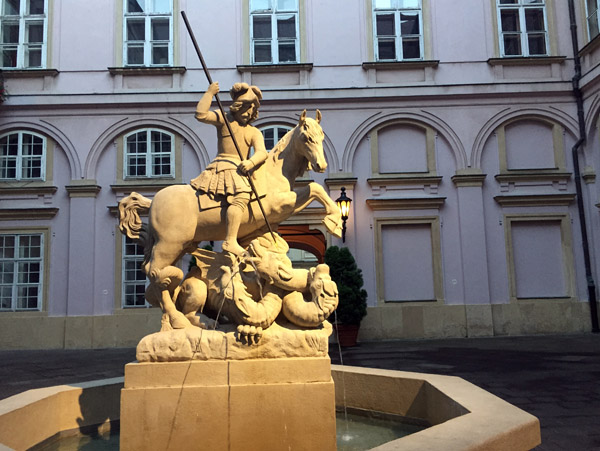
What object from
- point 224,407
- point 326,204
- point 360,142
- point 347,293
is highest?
point 360,142

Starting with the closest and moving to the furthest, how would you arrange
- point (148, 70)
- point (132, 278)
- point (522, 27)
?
point (132, 278) → point (148, 70) → point (522, 27)

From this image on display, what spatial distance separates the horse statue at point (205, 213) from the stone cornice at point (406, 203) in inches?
386

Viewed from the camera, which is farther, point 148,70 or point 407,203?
point 148,70

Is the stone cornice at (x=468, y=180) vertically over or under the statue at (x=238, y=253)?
over

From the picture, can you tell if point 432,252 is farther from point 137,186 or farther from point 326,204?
point 326,204

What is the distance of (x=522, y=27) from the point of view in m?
14.8

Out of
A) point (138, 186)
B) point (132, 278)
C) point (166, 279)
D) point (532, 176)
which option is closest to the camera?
point (166, 279)

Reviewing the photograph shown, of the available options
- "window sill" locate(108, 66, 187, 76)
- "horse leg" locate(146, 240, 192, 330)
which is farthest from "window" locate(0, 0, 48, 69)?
"horse leg" locate(146, 240, 192, 330)

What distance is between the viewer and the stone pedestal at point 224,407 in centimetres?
321

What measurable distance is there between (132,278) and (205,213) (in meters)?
10.6

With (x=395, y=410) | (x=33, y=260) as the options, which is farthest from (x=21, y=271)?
(x=395, y=410)

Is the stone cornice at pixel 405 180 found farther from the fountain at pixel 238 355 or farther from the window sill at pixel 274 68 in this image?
the fountain at pixel 238 355

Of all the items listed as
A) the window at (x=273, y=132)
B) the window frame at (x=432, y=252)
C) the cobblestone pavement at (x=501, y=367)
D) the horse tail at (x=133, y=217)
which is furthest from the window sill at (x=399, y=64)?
the horse tail at (x=133, y=217)

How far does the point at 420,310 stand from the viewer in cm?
1356
